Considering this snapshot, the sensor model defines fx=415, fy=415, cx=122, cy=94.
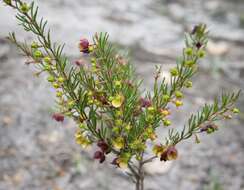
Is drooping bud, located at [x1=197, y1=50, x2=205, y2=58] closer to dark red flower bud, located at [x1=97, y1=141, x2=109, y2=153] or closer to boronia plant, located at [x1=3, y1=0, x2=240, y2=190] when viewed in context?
boronia plant, located at [x1=3, y1=0, x2=240, y2=190]

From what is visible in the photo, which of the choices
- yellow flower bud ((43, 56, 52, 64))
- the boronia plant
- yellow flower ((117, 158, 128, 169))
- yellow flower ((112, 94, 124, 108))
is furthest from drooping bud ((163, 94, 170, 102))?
yellow flower bud ((43, 56, 52, 64))

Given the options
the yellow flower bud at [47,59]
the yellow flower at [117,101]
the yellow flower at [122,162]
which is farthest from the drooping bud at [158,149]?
the yellow flower bud at [47,59]

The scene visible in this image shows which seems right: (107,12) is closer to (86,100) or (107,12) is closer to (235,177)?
(235,177)

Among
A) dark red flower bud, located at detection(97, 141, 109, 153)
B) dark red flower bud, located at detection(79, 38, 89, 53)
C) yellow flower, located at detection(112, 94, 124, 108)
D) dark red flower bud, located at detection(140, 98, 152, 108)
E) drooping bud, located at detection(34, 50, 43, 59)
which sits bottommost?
dark red flower bud, located at detection(97, 141, 109, 153)

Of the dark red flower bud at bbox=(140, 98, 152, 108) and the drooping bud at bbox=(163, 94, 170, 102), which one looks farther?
the dark red flower bud at bbox=(140, 98, 152, 108)

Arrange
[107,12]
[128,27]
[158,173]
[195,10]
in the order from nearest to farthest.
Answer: [158,173], [128,27], [107,12], [195,10]

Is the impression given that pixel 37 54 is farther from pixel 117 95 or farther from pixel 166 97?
pixel 166 97

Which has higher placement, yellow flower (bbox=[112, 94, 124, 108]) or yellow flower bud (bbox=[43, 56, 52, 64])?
yellow flower bud (bbox=[43, 56, 52, 64])

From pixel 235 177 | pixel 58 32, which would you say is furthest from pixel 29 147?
pixel 58 32

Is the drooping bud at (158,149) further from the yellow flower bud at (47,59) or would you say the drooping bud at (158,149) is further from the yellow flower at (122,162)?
the yellow flower bud at (47,59)

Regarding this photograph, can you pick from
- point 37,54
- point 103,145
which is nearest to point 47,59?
point 37,54

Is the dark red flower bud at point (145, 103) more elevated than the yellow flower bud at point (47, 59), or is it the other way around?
the yellow flower bud at point (47, 59)
